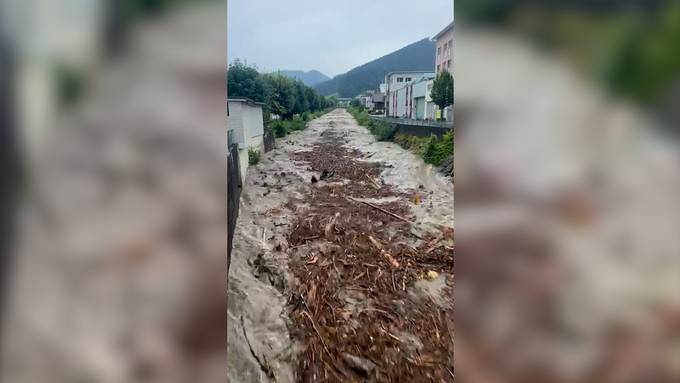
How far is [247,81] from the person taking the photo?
1504cm

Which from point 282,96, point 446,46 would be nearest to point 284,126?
point 282,96

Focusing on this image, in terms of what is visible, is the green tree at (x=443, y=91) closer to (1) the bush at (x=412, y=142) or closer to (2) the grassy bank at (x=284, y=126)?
(1) the bush at (x=412, y=142)

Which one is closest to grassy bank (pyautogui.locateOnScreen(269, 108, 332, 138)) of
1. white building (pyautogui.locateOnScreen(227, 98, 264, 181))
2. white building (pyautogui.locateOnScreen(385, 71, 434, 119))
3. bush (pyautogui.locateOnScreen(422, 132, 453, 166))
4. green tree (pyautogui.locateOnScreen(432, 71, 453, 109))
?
white building (pyautogui.locateOnScreen(227, 98, 264, 181))

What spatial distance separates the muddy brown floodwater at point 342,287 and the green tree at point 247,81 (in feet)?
27.7

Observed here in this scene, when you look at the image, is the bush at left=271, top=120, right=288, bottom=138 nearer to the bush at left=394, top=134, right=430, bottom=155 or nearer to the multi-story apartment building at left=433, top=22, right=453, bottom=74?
the bush at left=394, top=134, right=430, bottom=155

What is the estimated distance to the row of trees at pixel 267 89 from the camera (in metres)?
14.4

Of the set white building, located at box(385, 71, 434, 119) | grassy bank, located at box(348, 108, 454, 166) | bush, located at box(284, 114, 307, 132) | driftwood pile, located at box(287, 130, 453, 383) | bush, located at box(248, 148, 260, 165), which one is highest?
white building, located at box(385, 71, 434, 119)

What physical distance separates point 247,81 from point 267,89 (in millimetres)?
1561

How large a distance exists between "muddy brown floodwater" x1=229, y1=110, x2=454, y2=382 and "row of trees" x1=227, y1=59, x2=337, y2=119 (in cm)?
470

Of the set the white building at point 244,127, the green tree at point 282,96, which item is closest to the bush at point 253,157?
the white building at point 244,127

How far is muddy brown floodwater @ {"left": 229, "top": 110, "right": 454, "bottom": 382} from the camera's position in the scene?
2.39m

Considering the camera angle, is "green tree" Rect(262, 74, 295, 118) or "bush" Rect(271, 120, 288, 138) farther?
"green tree" Rect(262, 74, 295, 118)

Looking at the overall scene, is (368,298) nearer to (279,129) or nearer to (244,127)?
(244,127)
